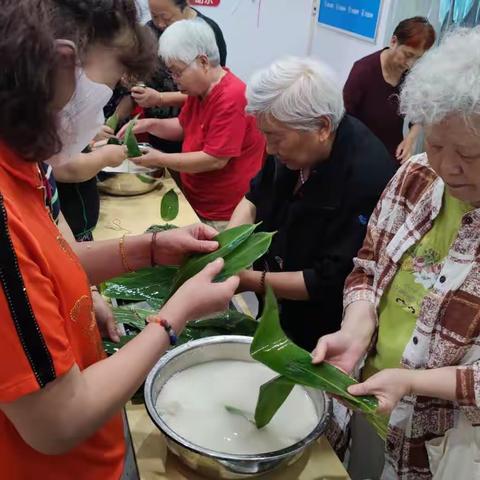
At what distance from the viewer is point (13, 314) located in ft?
1.94

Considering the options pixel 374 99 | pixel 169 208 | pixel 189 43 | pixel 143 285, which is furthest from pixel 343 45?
pixel 143 285

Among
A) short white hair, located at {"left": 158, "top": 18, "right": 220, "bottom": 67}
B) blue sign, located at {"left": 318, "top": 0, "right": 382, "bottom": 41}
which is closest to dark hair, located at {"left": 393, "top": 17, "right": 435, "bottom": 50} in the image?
blue sign, located at {"left": 318, "top": 0, "right": 382, "bottom": 41}

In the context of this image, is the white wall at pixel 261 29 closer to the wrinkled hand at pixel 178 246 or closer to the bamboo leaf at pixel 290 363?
the wrinkled hand at pixel 178 246

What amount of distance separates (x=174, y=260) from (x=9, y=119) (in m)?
0.66

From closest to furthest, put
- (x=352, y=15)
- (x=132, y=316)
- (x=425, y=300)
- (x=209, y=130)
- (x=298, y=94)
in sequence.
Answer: (x=425, y=300)
(x=132, y=316)
(x=298, y=94)
(x=209, y=130)
(x=352, y=15)

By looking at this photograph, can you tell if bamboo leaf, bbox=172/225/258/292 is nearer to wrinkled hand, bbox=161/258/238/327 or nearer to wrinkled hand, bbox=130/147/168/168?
A: wrinkled hand, bbox=161/258/238/327

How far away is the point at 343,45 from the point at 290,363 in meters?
3.76

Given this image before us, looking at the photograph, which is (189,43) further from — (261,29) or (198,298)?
(261,29)

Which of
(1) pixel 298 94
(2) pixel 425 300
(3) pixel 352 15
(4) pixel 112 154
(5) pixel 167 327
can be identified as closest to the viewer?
(5) pixel 167 327

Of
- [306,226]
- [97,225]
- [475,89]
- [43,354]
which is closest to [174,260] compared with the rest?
[306,226]

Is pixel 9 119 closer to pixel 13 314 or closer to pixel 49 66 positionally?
pixel 49 66

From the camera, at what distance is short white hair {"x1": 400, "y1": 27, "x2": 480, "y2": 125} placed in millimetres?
881

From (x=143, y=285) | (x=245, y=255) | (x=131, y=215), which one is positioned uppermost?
(x=245, y=255)

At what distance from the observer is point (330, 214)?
→ 148cm
